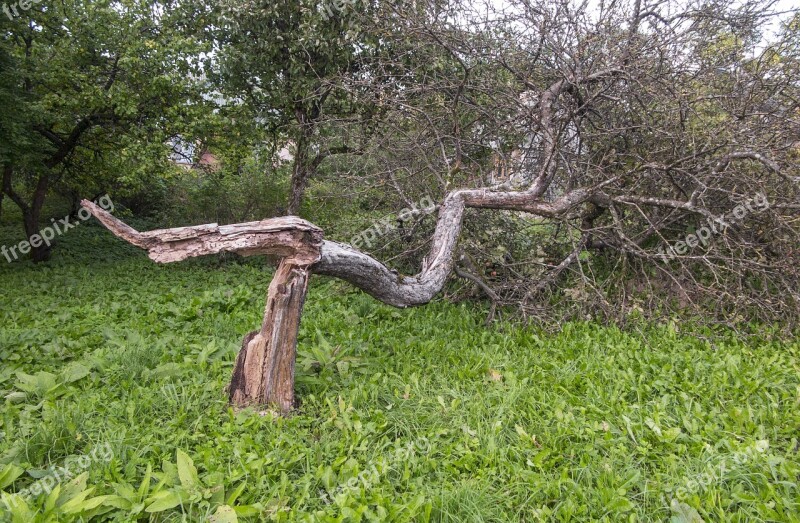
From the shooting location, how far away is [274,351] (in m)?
3.15

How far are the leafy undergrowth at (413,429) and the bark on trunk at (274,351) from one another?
145 mm

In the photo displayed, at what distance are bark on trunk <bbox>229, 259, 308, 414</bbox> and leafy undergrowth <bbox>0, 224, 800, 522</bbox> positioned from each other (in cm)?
15

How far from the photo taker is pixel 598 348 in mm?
4258

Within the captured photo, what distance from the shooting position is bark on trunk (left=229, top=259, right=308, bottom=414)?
3133 mm

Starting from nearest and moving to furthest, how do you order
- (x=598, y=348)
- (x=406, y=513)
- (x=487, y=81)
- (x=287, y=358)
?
(x=406, y=513) < (x=287, y=358) < (x=598, y=348) < (x=487, y=81)

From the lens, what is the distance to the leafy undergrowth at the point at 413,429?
7.64 ft

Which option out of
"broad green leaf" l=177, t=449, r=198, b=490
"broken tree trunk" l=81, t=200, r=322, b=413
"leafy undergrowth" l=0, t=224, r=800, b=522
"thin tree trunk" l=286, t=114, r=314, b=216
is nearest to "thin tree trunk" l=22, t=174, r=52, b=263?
"thin tree trunk" l=286, t=114, r=314, b=216

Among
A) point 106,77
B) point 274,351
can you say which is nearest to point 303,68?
point 106,77

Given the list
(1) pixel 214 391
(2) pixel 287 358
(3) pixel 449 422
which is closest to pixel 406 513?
(3) pixel 449 422

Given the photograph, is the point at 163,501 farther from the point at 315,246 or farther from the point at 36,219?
the point at 36,219

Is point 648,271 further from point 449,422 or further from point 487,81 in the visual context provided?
point 449,422

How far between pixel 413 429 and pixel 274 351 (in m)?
1.05

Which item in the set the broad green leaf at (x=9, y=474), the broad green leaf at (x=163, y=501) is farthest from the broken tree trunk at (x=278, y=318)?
the broad green leaf at (x=9, y=474)

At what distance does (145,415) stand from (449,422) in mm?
1942
